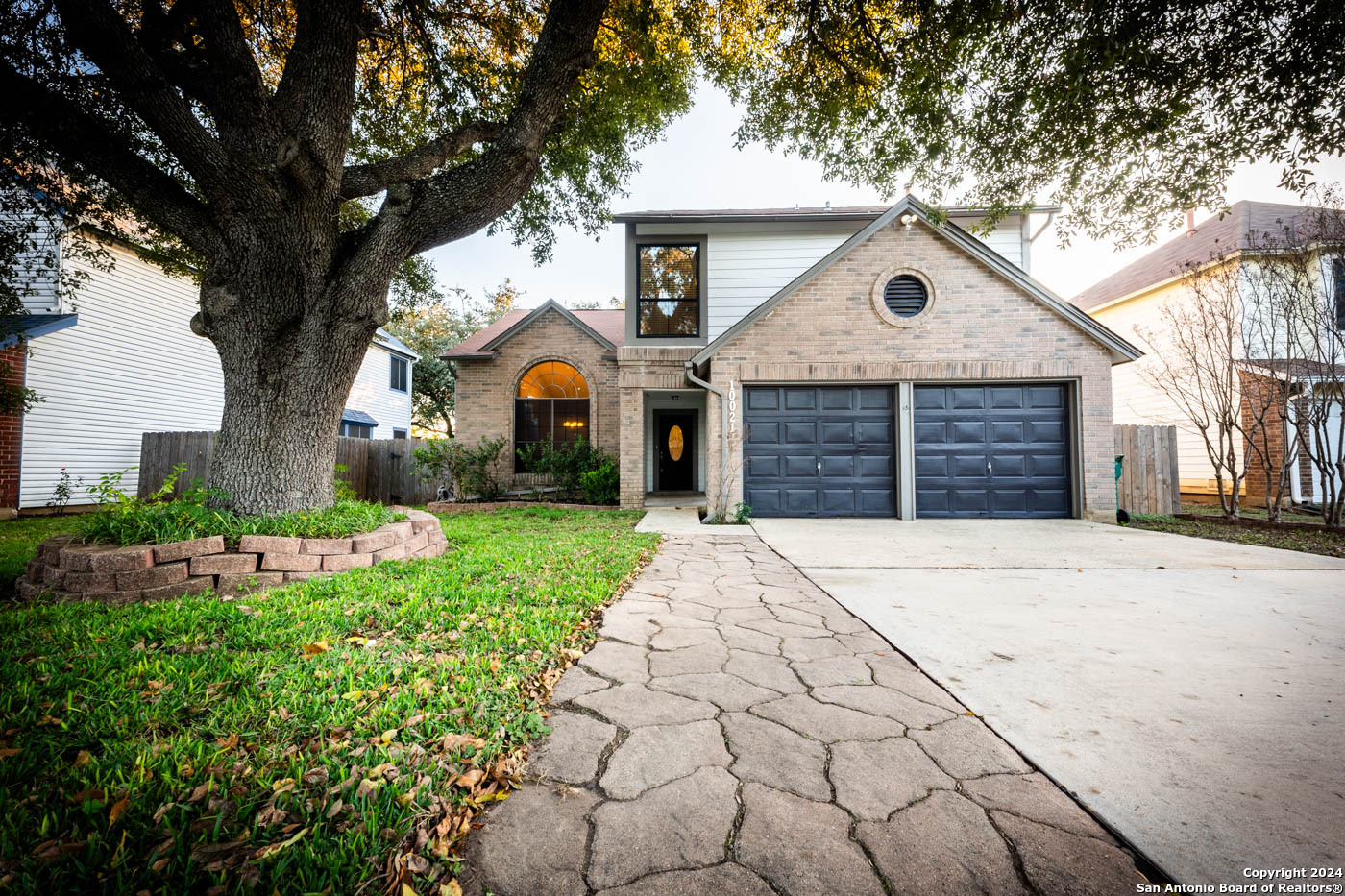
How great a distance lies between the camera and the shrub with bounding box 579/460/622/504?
11961 millimetres

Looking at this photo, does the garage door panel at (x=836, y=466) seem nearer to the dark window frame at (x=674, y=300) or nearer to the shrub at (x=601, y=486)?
the dark window frame at (x=674, y=300)

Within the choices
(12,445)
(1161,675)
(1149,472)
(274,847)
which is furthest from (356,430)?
(1149,472)

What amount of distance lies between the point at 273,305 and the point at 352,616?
127 inches

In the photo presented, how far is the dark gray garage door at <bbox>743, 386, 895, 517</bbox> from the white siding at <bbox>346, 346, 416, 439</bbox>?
1535 cm

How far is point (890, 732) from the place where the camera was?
2062 mm

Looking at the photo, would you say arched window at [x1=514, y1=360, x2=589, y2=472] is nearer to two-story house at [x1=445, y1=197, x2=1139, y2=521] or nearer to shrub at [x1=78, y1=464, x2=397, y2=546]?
two-story house at [x1=445, y1=197, x2=1139, y2=521]

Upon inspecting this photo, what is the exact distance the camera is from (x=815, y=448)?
9.52 m

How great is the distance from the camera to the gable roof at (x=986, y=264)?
8.83m

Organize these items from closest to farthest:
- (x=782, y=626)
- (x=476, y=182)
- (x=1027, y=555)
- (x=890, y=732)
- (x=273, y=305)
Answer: (x=890, y=732)
(x=782, y=626)
(x=273, y=305)
(x=476, y=182)
(x=1027, y=555)

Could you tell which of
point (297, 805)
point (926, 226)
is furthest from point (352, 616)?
point (926, 226)

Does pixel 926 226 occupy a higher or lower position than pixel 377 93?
lower

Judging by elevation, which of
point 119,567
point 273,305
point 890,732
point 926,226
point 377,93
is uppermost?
point 377,93

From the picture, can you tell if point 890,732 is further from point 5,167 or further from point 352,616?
point 5,167

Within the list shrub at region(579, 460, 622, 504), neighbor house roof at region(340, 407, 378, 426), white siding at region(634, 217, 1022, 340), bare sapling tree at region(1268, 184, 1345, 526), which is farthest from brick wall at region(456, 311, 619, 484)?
bare sapling tree at region(1268, 184, 1345, 526)
